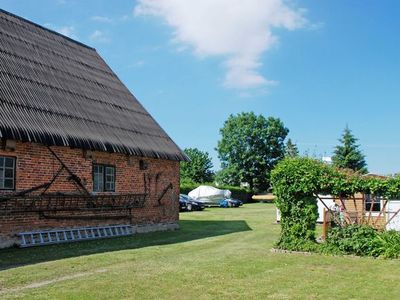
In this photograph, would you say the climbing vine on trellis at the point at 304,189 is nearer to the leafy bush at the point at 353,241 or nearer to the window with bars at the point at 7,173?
the leafy bush at the point at 353,241

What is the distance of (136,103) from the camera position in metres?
21.9

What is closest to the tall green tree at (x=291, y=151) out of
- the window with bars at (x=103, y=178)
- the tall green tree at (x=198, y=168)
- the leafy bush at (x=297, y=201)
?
the leafy bush at (x=297, y=201)

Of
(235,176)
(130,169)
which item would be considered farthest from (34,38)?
(235,176)

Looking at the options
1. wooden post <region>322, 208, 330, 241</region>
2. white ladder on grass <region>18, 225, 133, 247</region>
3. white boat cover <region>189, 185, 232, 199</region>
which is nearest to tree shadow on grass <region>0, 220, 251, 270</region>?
white ladder on grass <region>18, 225, 133, 247</region>

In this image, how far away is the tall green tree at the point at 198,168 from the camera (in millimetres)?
82562

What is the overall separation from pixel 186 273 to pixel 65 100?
9151mm

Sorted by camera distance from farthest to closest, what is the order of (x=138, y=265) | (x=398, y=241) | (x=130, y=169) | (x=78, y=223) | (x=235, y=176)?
1. (x=235, y=176)
2. (x=130, y=169)
3. (x=78, y=223)
4. (x=398, y=241)
5. (x=138, y=265)

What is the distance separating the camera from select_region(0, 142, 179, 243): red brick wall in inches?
535

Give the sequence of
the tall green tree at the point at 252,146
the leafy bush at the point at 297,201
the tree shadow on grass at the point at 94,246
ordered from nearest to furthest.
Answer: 1. the tree shadow on grass at the point at 94,246
2. the leafy bush at the point at 297,201
3. the tall green tree at the point at 252,146

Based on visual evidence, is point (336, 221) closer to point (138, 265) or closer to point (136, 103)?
point (138, 265)

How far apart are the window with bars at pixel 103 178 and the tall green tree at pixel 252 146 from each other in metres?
56.9

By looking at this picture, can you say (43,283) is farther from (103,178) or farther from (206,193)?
(206,193)

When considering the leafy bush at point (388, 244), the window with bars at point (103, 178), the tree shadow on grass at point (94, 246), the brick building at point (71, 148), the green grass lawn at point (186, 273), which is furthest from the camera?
the window with bars at point (103, 178)

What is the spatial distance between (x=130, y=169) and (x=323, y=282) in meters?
10.5
